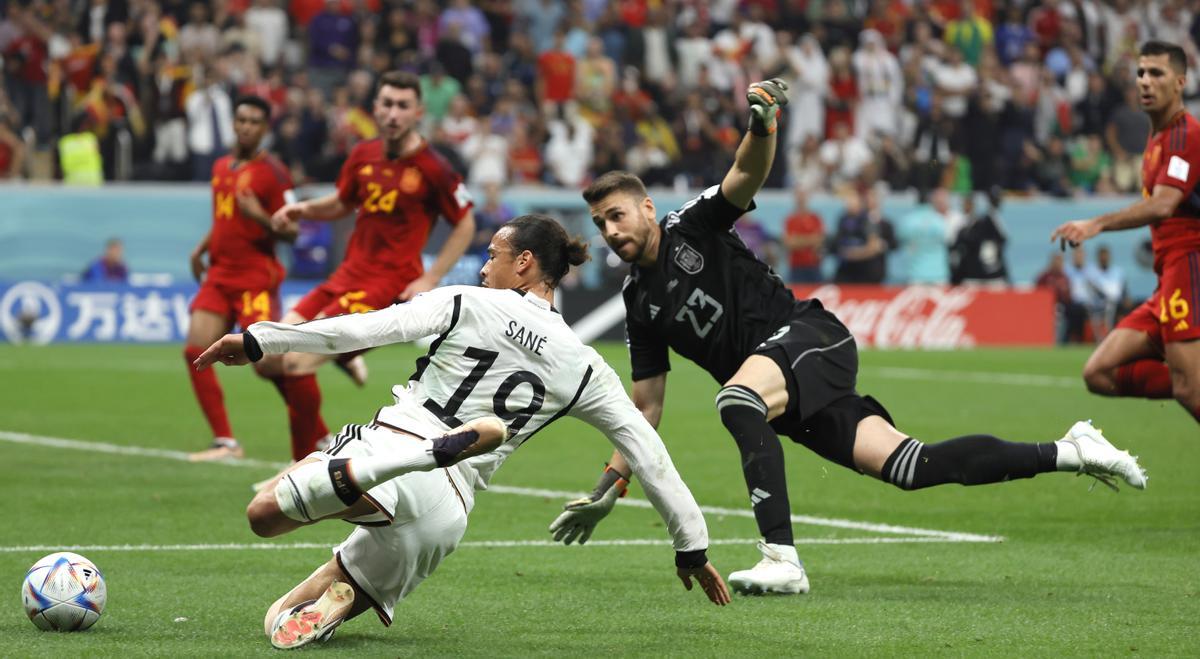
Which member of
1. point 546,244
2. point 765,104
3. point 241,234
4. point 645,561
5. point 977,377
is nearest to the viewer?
point 546,244

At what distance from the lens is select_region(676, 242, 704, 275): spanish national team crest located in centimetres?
720

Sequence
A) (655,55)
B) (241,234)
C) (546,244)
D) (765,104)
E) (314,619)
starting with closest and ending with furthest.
→ (314,619) < (546,244) < (765,104) < (241,234) < (655,55)

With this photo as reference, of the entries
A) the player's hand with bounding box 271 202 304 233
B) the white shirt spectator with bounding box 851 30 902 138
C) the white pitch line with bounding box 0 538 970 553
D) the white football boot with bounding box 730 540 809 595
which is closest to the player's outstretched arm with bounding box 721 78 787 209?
the white football boot with bounding box 730 540 809 595

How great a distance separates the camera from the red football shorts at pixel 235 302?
38.7 ft

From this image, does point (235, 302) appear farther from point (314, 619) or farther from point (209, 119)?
point (209, 119)

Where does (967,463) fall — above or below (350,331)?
below

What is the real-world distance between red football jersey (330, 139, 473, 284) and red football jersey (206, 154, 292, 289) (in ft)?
2.65

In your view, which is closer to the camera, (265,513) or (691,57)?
(265,513)

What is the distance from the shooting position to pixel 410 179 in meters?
11.1

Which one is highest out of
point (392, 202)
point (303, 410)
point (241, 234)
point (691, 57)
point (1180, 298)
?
point (1180, 298)

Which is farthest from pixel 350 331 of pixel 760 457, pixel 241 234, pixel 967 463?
pixel 241 234

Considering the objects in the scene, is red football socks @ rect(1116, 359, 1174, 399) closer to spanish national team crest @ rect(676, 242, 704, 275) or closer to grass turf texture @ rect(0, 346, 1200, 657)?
grass turf texture @ rect(0, 346, 1200, 657)

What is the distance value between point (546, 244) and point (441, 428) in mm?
786

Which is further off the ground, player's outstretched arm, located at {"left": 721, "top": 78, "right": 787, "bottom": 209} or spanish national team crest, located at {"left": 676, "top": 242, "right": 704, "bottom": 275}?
player's outstretched arm, located at {"left": 721, "top": 78, "right": 787, "bottom": 209}
